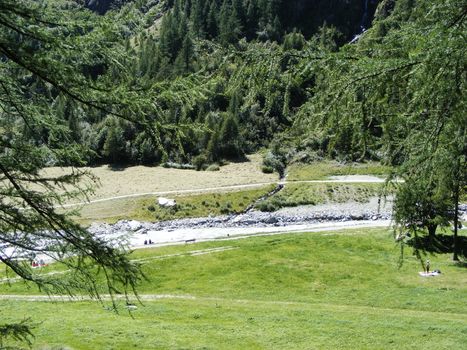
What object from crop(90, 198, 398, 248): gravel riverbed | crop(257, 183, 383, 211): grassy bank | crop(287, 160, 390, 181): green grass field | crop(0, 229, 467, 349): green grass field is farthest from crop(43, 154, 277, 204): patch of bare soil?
crop(0, 229, 467, 349): green grass field

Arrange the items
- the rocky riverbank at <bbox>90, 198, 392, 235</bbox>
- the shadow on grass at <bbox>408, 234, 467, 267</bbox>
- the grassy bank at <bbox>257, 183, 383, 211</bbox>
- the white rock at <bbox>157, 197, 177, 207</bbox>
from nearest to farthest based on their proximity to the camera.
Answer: the shadow on grass at <bbox>408, 234, 467, 267</bbox> < the rocky riverbank at <bbox>90, 198, 392, 235</bbox> < the grassy bank at <bbox>257, 183, 383, 211</bbox> < the white rock at <bbox>157, 197, 177, 207</bbox>

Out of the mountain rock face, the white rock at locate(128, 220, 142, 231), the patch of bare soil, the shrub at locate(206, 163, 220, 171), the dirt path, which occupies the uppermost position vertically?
the mountain rock face

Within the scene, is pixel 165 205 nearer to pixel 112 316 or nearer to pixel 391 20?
pixel 112 316

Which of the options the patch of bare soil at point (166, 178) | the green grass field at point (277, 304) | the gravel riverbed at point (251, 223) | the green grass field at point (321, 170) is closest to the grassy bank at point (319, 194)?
the gravel riverbed at point (251, 223)

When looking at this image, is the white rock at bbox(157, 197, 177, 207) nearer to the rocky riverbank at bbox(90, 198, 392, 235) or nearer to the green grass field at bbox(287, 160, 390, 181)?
the rocky riverbank at bbox(90, 198, 392, 235)

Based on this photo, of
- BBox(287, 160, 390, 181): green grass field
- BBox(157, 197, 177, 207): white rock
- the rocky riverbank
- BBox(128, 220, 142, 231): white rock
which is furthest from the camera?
BBox(287, 160, 390, 181): green grass field

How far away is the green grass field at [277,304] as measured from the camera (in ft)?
71.5

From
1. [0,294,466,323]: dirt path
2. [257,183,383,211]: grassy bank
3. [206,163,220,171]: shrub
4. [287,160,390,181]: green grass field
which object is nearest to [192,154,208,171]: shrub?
[206,163,220,171]: shrub

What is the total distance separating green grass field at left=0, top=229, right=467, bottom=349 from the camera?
2180 cm

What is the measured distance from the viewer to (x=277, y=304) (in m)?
30.0

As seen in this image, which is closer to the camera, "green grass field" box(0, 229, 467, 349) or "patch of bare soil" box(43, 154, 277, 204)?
"green grass field" box(0, 229, 467, 349)

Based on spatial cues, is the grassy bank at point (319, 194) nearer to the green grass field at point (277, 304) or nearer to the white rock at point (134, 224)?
the white rock at point (134, 224)

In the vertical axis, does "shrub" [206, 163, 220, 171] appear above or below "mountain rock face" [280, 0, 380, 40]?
below

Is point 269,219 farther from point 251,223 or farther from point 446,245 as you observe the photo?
point 446,245
